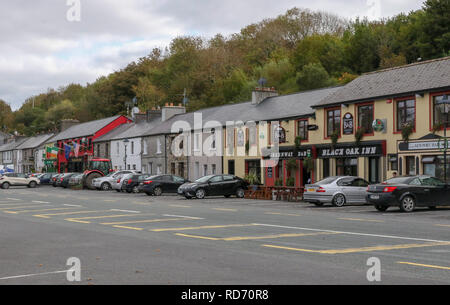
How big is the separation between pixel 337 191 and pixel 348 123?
10.3m

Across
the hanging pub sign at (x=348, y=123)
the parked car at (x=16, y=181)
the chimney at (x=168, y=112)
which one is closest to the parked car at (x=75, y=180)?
the parked car at (x=16, y=181)

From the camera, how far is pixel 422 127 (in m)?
32.4

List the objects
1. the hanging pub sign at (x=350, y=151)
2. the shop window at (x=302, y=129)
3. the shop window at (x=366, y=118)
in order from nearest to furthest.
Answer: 1. the hanging pub sign at (x=350, y=151)
2. the shop window at (x=366, y=118)
3. the shop window at (x=302, y=129)

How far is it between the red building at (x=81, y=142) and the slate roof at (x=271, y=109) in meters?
21.0

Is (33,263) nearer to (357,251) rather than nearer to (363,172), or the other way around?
(357,251)

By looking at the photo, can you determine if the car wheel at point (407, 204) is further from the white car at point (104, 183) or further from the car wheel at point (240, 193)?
the white car at point (104, 183)

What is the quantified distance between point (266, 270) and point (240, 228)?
6.94 metres

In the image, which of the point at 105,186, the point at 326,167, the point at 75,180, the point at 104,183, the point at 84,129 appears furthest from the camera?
the point at 84,129

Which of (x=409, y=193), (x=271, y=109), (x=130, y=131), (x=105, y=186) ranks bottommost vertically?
(x=105, y=186)

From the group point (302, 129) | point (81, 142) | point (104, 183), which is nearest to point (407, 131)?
point (302, 129)

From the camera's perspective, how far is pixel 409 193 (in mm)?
23594

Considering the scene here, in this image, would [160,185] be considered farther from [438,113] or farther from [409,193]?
[409,193]

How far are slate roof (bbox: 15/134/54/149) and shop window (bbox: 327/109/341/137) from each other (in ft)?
220

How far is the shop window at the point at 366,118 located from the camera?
3591 cm
